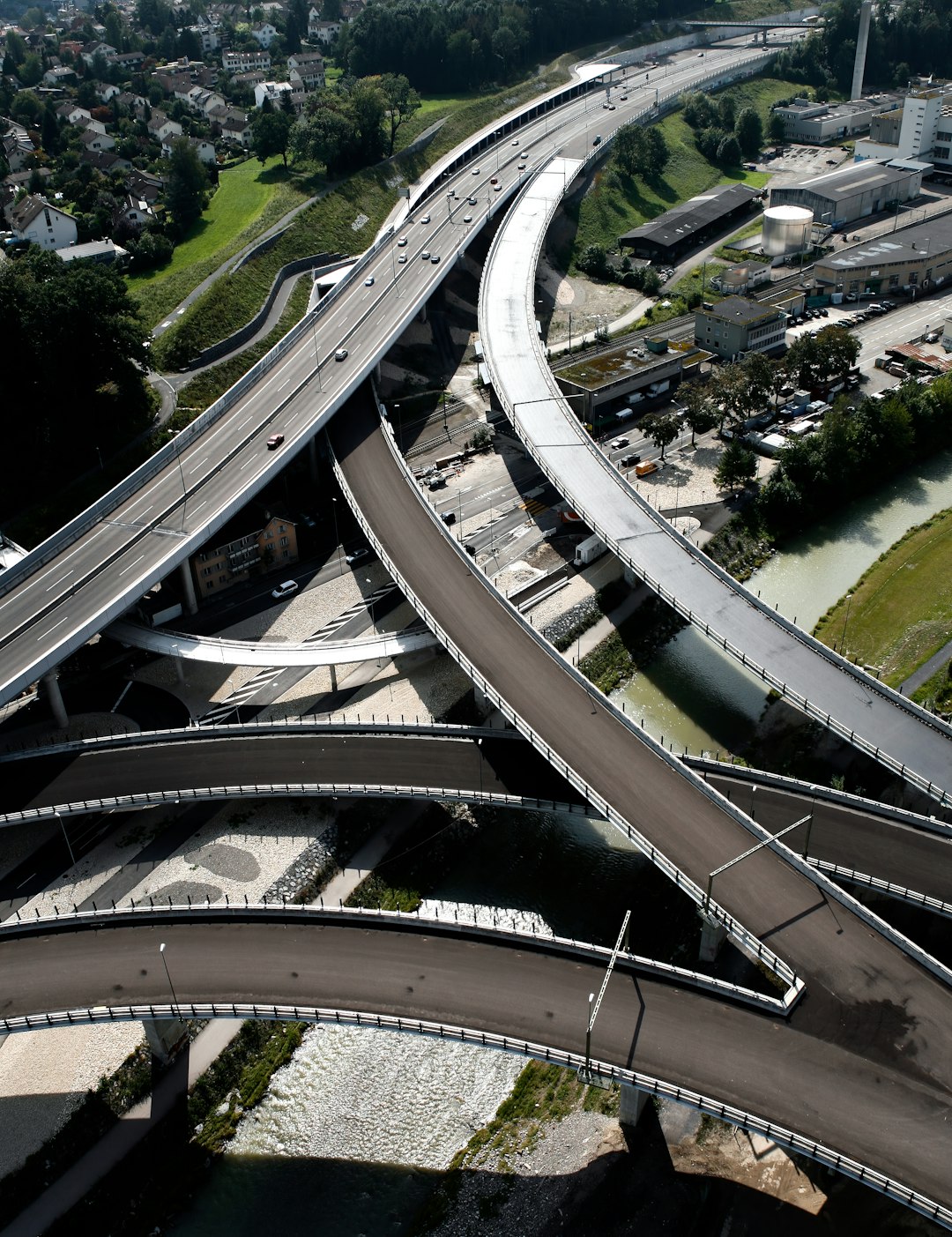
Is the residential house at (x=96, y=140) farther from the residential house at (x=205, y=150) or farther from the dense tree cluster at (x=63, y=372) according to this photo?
the dense tree cluster at (x=63, y=372)

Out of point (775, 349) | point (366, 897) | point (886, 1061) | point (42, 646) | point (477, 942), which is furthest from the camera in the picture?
point (775, 349)

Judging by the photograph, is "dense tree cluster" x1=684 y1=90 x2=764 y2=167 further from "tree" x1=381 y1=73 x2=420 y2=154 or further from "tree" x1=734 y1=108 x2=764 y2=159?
"tree" x1=381 y1=73 x2=420 y2=154

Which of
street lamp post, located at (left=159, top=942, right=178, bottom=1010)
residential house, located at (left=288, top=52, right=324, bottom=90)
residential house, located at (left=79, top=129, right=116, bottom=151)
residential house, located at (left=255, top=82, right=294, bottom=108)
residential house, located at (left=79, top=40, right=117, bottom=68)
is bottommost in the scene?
street lamp post, located at (left=159, top=942, right=178, bottom=1010)

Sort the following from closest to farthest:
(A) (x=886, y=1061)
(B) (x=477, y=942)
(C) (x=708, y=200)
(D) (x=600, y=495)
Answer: (A) (x=886, y=1061) → (B) (x=477, y=942) → (D) (x=600, y=495) → (C) (x=708, y=200)

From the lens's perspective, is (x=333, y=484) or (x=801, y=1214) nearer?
(x=801, y=1214)

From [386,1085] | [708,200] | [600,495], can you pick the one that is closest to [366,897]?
[386,1085]

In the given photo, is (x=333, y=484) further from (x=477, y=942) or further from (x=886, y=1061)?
(x=886, y=1061)

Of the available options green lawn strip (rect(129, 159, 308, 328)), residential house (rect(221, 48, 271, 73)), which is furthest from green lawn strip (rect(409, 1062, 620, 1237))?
residential house (rect(221, 48, 271, 73))

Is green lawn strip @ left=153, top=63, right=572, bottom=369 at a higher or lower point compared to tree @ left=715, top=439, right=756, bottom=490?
higher
